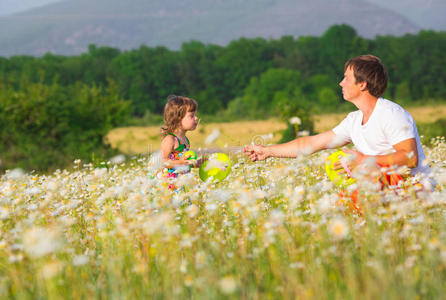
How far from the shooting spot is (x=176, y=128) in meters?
5.12

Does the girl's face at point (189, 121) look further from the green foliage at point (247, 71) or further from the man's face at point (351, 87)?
the green foliage at point (247, 71)

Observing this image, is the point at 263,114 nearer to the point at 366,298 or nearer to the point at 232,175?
the point at 232,175

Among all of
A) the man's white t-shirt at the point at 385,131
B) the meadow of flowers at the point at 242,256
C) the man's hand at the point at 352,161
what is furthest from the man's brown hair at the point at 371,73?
the meadow of flowers at the point at 242,256

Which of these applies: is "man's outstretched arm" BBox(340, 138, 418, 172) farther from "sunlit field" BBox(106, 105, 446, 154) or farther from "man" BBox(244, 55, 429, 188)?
"sunlit field" BBox(106, 105, 446, 154)

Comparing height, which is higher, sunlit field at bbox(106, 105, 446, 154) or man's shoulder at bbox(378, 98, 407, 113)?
sunlit field at bbox(106, 105, 446, 154)

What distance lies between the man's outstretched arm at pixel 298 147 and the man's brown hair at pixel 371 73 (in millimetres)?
688

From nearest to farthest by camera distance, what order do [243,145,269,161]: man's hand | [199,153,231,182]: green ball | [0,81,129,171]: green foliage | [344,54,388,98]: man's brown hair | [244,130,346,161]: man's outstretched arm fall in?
[344,54,388,98]: man's brown hair < [199,153,231,182]: green ball < [244,130,346,161]: man's outstretched arm < [243,145,269,161]: man's hand < [0,81,129,171]: green foliage

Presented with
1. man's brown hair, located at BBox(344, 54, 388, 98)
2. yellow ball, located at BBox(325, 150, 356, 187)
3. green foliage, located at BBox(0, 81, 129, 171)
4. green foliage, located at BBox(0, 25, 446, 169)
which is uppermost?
green foliage, located at BBox(0, 25, 446, 169)

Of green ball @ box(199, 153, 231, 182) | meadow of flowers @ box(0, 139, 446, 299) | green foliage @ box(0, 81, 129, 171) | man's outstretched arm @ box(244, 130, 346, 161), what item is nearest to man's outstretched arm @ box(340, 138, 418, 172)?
meadow of flowers @ box(0, 139, 446, 299)

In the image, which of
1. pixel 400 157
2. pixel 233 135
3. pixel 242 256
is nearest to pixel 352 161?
pixel 400 157

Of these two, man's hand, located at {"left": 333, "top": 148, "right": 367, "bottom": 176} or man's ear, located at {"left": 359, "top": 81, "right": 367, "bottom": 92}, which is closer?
man's hand, located at {"left": 333, "top": 148, "right": 367, "bottom": 176}

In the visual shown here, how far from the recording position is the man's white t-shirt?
3705 mm

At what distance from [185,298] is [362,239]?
3.74ft

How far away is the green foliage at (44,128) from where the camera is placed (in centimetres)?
1570
